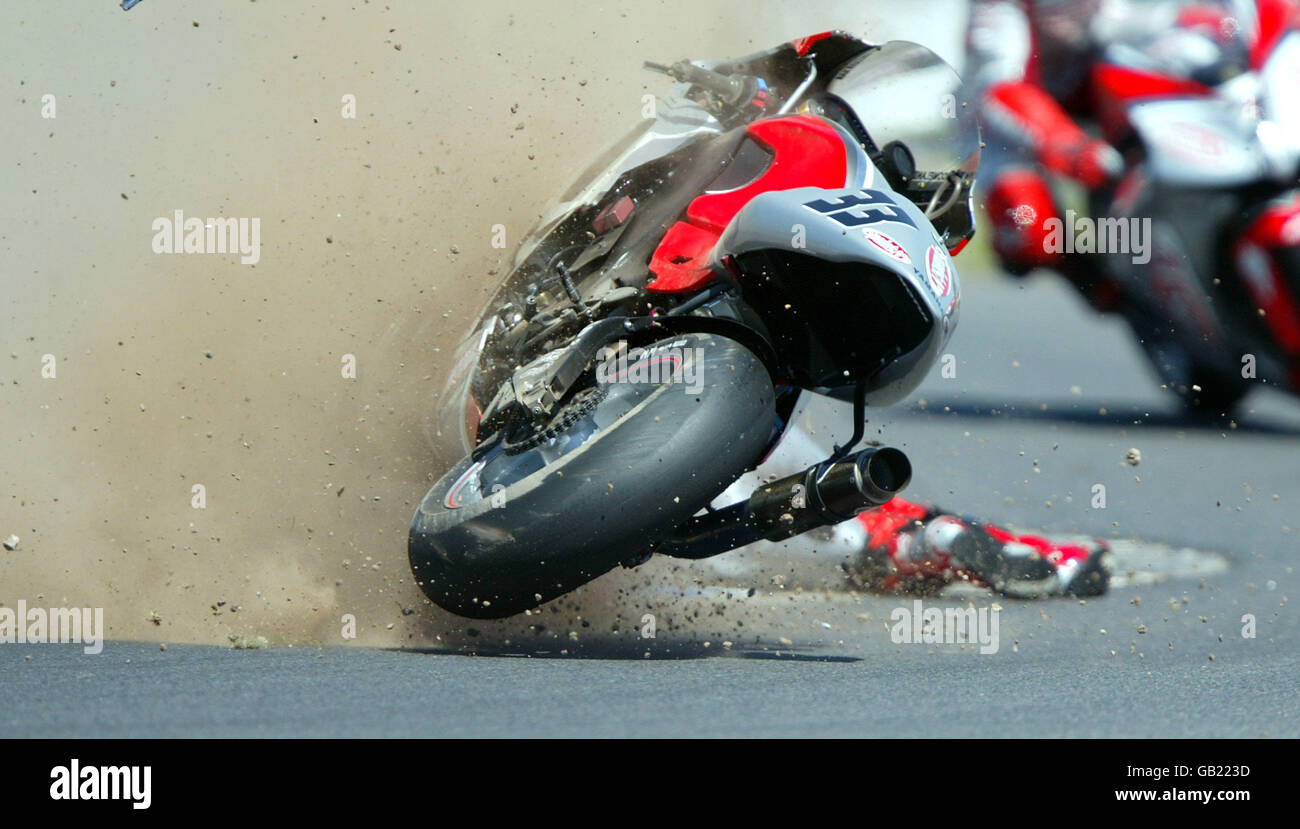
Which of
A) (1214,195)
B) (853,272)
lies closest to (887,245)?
(853,272)

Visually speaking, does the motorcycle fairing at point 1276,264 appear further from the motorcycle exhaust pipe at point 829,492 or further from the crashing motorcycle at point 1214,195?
the motorcycle exhaust pipe at point 829,492

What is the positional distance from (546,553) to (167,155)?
118 inches

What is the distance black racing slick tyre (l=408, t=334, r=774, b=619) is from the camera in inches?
116

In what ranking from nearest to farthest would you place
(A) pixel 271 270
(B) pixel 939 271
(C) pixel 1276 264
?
1. (B) pixel 939 271
2. (A) pixel 271 270
3. (C) pixel 1276 264

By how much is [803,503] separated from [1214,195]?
6.68 m

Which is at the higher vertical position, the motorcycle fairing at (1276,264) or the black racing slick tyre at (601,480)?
the motorcycle fairing at (1276,264)

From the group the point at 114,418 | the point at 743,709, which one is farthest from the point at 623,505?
the point at 114,418

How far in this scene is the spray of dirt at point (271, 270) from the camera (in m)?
4.25

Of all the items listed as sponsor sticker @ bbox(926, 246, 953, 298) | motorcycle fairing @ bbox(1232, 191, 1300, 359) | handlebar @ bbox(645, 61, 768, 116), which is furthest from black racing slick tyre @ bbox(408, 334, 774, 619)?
motorcycle fairing @ bbox(1232, 191, 1300, 359)

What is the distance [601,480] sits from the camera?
2928mm

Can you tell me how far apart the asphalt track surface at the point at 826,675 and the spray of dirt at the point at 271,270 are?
21.1 inches

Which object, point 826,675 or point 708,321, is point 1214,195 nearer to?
point 708,321

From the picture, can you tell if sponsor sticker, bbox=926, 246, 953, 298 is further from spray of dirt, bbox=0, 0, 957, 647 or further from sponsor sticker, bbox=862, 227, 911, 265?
spray of dirt, bbox=0, 0, 957, 647

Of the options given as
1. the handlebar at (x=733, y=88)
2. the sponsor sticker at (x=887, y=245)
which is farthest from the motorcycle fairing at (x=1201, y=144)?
the sponsor sticker at (x=887, y=245)
